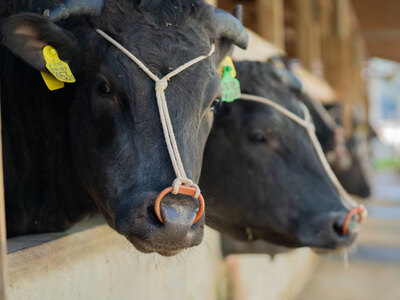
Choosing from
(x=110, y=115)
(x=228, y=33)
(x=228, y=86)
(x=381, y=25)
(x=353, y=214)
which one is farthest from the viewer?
(x=381, y=25)

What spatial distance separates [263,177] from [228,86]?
595 mm

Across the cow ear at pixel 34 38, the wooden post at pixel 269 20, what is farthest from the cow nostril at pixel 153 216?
the wooden post at pixel 269 20

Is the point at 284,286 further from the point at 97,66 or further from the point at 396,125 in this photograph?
the point at 396,125

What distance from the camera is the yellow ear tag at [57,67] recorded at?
2100 millimetres

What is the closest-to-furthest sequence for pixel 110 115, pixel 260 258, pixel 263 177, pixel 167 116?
1. pixel 167 116
2. pixel 110 115
3. pixel 263 177
4. pixel 260 258

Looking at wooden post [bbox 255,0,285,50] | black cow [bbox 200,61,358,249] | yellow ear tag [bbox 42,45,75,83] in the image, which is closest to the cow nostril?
yellow ear tag [bbox 42,45,75,83]

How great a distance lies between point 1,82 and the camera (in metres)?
2.54

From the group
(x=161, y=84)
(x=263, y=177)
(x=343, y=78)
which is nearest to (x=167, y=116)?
(x=161, y=84)

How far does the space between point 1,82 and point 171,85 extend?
945 mm

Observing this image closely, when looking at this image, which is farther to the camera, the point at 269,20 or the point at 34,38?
the point at 269,20

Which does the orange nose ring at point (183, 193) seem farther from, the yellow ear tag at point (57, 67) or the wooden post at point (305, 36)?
the wooden post at point (305, 36)

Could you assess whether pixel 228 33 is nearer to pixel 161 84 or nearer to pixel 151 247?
pixel 161 84

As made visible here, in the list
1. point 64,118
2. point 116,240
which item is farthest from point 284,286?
point 64,118

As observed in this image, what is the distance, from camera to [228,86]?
101 inches
